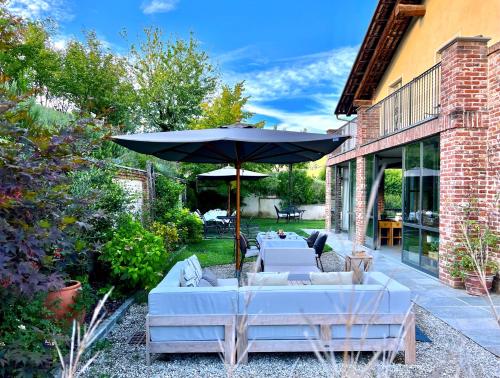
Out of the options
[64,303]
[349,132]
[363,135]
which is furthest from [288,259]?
[349,132]

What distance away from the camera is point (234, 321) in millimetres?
3350

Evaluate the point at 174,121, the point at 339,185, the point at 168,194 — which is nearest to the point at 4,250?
the point at 168,194

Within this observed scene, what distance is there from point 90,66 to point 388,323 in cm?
2058

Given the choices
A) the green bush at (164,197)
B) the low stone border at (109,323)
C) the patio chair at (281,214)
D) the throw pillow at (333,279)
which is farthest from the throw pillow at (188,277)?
the patio chair at (281,214)

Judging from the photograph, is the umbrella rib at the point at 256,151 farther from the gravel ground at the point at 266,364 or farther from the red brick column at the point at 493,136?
the red brick column at the point at 493,136

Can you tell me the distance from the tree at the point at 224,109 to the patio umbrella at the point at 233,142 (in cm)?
1315

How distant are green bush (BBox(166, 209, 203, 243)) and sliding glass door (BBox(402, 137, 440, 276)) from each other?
5.61 m

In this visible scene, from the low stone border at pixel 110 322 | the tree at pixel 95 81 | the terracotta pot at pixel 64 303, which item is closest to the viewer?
the terracotta pot at pixel 64 303

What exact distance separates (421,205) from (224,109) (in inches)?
548

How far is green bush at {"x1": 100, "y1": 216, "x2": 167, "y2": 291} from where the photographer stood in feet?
16.9

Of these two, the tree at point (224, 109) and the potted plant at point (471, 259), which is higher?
the tree at point (224, 109)

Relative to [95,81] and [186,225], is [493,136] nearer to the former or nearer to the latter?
[186,225]

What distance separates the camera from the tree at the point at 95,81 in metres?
19.2

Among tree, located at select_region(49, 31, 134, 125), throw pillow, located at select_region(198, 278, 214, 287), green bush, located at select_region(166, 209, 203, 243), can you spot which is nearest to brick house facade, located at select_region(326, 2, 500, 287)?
throw pillow, located at select_region(198, 278, 214, 287)
